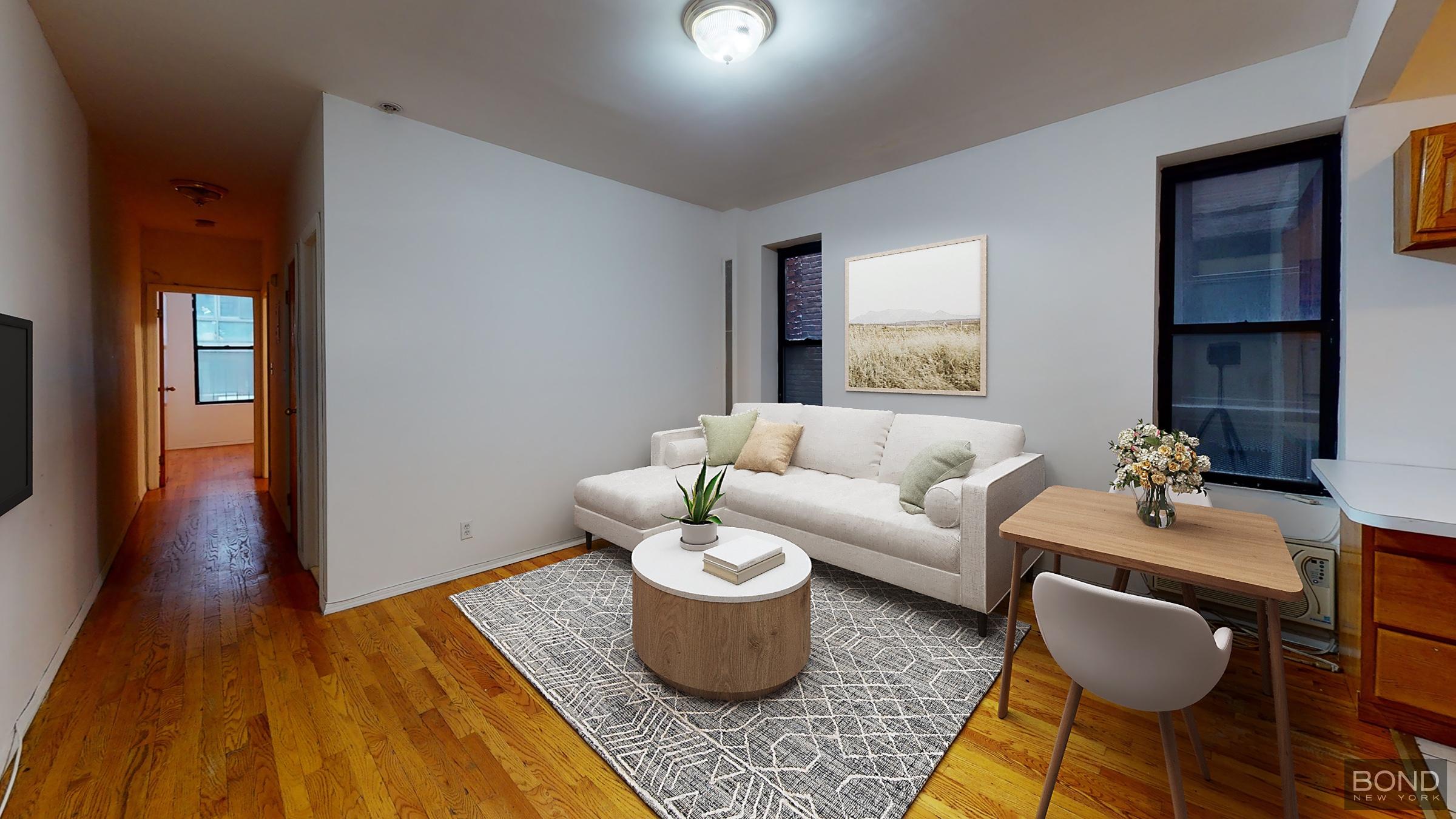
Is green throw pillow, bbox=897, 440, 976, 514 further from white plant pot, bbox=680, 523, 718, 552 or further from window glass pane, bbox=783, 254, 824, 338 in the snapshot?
window glass pane, bbox=783, 254, 824, 338

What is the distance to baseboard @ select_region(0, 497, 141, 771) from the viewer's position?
1.72 metres

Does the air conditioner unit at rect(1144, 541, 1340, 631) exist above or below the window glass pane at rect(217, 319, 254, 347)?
below

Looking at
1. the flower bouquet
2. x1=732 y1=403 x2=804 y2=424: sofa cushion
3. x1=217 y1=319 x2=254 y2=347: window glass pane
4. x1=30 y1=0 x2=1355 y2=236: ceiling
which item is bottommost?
the flower bouquet

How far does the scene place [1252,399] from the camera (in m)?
2.67

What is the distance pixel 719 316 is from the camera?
4754 mm

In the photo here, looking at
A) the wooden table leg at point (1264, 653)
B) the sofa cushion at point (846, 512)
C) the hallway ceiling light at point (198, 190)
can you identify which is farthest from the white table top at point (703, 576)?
the hallway ceiling light at point (198, 190)

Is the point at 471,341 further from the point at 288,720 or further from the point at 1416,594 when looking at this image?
the point at 1416,594

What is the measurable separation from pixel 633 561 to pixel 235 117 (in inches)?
127

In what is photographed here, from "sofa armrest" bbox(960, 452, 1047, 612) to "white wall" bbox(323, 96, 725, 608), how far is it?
2.51 meters

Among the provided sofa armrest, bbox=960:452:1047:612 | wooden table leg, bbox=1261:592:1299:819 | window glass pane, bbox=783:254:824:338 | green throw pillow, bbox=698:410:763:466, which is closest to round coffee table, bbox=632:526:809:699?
sofa armrest, bbox=960:452:1047:612

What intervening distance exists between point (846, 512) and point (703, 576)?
40.6 inches

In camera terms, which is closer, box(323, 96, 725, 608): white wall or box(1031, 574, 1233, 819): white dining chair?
box(1031, 574, 1233, 819): white dining chair

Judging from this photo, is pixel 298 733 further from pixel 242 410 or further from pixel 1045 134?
pixel 242 410

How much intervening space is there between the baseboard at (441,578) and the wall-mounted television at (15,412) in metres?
1.24
